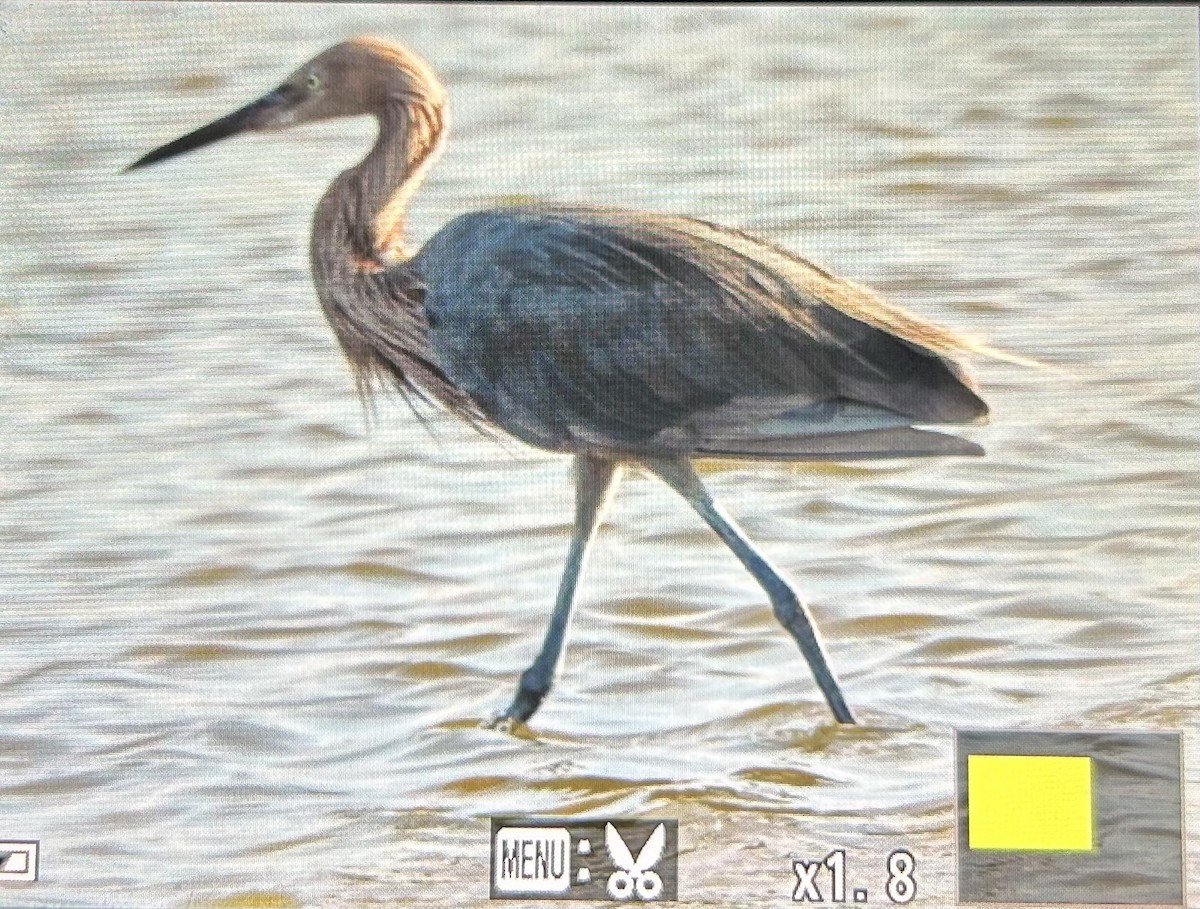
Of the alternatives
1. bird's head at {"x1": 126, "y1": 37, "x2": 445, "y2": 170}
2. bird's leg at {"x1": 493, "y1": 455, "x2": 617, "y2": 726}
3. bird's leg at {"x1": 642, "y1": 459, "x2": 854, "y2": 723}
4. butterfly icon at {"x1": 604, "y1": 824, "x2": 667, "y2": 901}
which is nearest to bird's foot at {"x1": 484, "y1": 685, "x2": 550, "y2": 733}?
bird's leg at {"x1": 493, "y1": 455, "x2": 617, "y2": 726}

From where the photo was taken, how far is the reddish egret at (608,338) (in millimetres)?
2303

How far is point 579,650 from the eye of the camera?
2322mm

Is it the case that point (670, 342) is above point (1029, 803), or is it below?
above

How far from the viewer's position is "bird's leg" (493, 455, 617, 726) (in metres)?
2.31

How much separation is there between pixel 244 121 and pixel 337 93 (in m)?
0.14

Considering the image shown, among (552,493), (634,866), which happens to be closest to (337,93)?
(552,493)

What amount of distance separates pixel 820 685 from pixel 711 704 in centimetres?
15

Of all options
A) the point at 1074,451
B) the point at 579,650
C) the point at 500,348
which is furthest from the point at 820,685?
the point at 500,348

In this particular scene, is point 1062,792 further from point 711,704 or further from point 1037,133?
point 1037,133

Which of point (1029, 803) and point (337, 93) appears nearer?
point (1029, 803)

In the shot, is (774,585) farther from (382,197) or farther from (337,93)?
(337,93)

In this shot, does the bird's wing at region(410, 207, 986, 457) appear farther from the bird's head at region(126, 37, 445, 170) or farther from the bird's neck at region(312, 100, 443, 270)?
the bird's head at region(126, 37, 445, 170)

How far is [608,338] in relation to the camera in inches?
90.9

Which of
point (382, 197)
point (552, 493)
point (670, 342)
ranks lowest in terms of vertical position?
point (552, 493)
